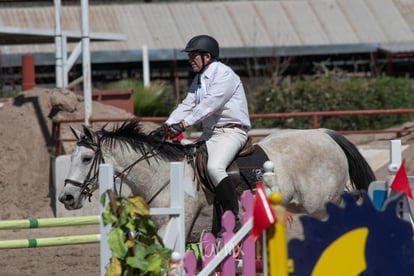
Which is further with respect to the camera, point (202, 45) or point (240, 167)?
point (240, 167)

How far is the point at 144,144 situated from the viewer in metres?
8.41

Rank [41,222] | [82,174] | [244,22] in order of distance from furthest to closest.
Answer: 1. [244,22]
2. [82,174]
3. [41,222]

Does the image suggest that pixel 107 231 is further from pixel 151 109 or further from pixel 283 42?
pixel 283 42

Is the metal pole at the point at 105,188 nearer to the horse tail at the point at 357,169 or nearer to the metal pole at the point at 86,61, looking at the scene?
the horse tail at the point at 357,169

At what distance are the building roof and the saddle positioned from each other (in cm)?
1756

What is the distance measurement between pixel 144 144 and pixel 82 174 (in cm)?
60

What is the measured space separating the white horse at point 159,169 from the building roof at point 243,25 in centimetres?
1707

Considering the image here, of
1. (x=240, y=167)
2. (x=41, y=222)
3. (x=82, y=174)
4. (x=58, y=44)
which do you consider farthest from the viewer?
(x=58, y=44)

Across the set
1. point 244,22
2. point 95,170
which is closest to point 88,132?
point 95,170

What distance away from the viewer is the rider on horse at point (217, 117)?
26.7ft

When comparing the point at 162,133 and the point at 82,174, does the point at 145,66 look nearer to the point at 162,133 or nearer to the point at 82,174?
the point at 162,133

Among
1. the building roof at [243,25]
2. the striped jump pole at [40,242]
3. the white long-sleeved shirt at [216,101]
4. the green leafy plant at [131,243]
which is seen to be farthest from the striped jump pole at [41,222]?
the building roof at [243,25]

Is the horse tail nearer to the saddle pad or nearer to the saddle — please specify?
the saddle

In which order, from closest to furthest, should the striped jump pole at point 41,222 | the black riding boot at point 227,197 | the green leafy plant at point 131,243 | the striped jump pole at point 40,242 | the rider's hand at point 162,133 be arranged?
the green leafy plant at point 131,243
the striped jump pole at point 41,222
the striped jump pole at point 40,242
the black riding boot at point 227,197
the rider's hand at point 162,133
